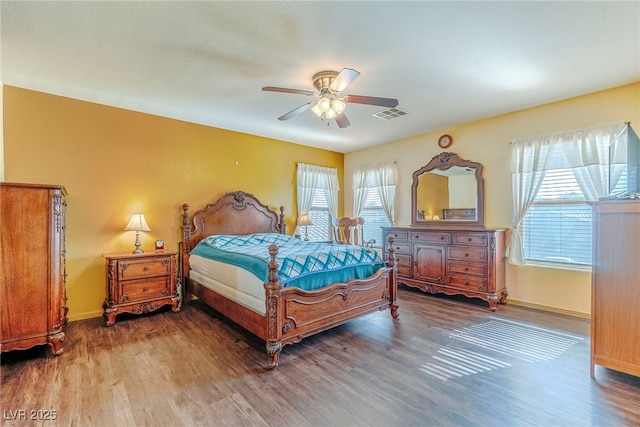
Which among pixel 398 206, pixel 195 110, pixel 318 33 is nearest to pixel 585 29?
pixel 318 33

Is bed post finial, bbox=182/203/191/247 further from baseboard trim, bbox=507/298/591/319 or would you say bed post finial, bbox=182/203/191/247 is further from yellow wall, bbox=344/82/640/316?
baseboard trim, bbox=507/298/591/319

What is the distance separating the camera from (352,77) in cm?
239

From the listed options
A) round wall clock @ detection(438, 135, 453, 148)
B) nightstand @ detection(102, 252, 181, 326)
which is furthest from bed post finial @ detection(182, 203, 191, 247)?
round wall clock @ detection(438, 135, 453, 148)

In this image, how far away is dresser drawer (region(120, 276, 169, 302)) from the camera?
3.54 meters

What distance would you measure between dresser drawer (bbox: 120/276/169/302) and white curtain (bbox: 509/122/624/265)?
15.5ft

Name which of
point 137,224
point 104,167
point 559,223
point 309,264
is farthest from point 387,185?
point 104,167

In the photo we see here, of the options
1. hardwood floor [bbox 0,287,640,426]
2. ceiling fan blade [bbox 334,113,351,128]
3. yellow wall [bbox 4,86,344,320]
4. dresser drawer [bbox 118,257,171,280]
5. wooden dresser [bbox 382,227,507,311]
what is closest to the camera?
hardwood floor [bbox 0,287,640,426]

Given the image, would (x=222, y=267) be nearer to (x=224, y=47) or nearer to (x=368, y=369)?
(x=368, y=369)

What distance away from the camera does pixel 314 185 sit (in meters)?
6.04

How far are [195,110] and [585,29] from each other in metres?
4.19

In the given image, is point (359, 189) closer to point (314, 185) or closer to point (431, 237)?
point (314, 185)

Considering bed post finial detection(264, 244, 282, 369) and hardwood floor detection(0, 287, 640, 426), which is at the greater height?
bed post finial detection(264, 244, 282, 369)

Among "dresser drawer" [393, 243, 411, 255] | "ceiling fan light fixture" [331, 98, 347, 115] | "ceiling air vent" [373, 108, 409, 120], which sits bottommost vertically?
"dresser drawer" [393, 243, 411, 255]

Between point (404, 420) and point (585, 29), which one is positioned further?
point (585, 29)
